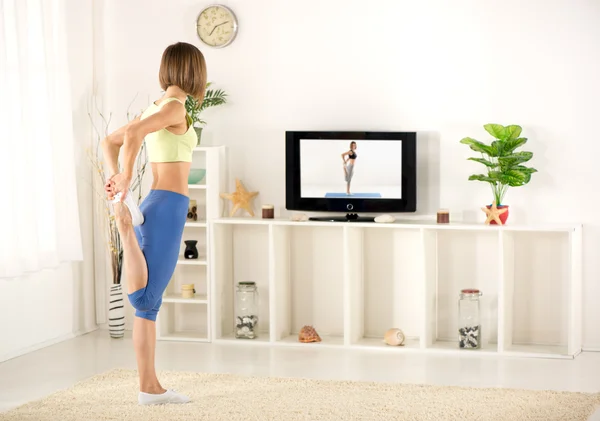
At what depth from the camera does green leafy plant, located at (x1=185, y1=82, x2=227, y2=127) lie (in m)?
5.39

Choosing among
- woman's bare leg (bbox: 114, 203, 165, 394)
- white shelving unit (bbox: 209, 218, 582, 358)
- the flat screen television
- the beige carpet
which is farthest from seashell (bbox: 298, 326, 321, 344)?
woman's bare leg (bbox: 114, 203, 165, 394)

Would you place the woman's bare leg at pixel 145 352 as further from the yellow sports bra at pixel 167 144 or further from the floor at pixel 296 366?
the yellow sports bra at pixel 167 144

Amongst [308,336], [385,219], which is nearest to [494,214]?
[385,219]

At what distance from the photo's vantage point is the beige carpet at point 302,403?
3.67 m

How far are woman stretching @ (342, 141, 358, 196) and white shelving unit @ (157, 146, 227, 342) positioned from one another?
797 mm

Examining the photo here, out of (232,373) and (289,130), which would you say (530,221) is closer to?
(289,130)

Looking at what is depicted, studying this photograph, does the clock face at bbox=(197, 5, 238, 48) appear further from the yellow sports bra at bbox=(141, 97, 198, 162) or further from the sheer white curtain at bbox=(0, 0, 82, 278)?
the yellow sports bra at bbox=(141, 97, 198, 162)

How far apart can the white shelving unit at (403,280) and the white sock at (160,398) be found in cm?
144

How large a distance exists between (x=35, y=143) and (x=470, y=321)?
272 cm

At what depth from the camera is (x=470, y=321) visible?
5066 mm

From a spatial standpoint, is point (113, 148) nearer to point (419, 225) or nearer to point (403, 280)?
point (419, 225)

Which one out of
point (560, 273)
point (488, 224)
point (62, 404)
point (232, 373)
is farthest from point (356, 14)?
point (62, 404)

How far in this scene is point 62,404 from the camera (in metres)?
3.90

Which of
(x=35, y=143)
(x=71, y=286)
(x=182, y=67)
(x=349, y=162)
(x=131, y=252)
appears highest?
(x=182, y=67)
